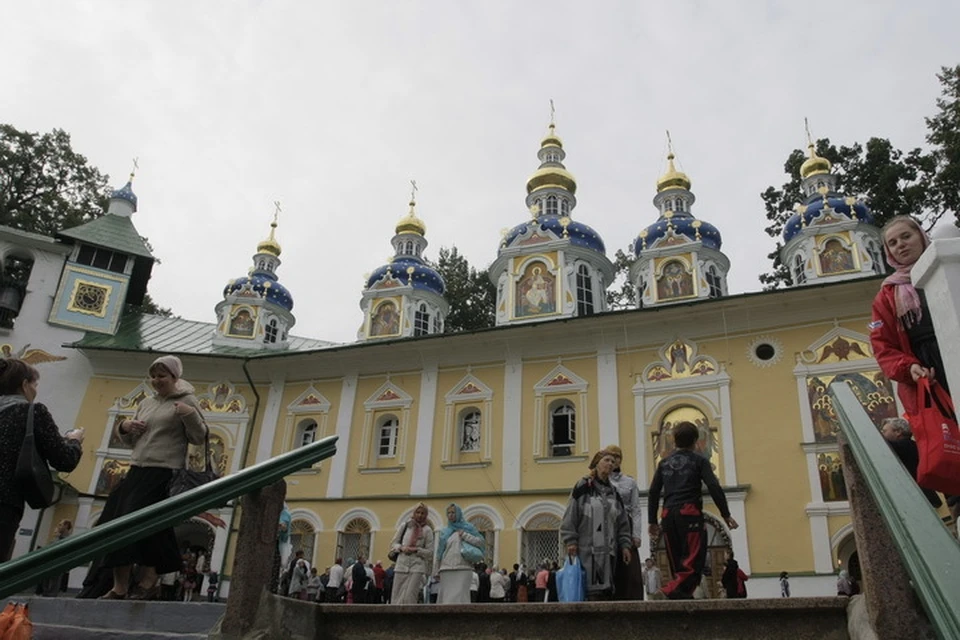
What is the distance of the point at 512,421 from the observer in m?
20.2

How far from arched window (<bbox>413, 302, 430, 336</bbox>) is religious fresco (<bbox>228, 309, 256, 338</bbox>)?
6.11 meters

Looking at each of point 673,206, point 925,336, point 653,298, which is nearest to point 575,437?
point 653,298

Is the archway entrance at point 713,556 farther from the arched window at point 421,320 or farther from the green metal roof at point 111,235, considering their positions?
the green metal roof at point 111,235

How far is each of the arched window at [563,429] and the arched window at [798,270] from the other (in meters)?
9.44

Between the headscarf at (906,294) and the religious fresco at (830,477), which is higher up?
the religious fresco at (830,477)

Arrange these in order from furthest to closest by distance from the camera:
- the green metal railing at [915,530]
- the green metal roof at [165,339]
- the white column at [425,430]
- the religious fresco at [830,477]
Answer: the green metal roof at [165,339] → the white column at [425,430] → the religious fresco at [830,477] → the green metal railing at [915,530]

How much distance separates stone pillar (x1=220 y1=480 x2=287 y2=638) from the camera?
3.99 m

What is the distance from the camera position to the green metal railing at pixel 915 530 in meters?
2.21

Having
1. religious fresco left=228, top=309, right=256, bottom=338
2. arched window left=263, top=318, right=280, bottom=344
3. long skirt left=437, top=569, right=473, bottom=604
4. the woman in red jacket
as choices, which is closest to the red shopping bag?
the woman in red jacket

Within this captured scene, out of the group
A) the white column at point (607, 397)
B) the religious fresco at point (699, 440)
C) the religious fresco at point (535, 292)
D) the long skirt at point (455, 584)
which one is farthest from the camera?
the religious fresco at point (535, 292)

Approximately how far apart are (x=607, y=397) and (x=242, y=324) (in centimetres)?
1543

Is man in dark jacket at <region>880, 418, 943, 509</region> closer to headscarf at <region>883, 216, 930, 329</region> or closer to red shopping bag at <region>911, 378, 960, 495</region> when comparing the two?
headscarf at <region>883, 216, 930, 329</region>

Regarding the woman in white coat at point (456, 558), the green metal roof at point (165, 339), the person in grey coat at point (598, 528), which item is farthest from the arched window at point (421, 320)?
the person in grey coat at point (598, 528)

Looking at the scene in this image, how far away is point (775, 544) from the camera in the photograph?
A: 16.4 m
